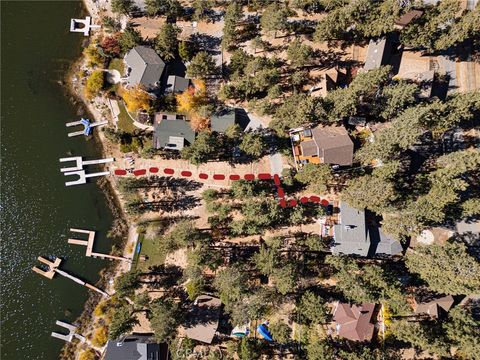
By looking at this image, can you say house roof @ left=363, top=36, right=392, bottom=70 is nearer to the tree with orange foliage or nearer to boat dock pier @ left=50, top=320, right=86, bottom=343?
the tree with orange foliage

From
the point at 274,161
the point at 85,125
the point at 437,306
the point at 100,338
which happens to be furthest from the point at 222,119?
the point at 437,306

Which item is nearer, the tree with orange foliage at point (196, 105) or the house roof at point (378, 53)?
the house roof at point (378, 53)

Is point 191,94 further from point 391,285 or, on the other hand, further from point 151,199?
point 391,285

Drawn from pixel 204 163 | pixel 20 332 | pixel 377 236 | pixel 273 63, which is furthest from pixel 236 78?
pixel 20 332

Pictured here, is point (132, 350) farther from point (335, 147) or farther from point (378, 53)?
point (378, 53)

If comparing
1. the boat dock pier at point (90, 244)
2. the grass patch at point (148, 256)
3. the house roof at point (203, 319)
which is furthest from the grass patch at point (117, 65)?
the house roof at point (203, 319)

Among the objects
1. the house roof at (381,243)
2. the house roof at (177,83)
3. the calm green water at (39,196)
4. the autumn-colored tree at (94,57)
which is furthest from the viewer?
the autumn-colored tree at (94,57)

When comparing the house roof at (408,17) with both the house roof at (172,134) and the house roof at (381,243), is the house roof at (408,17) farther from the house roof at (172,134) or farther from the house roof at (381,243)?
the house roof at (172,134)
